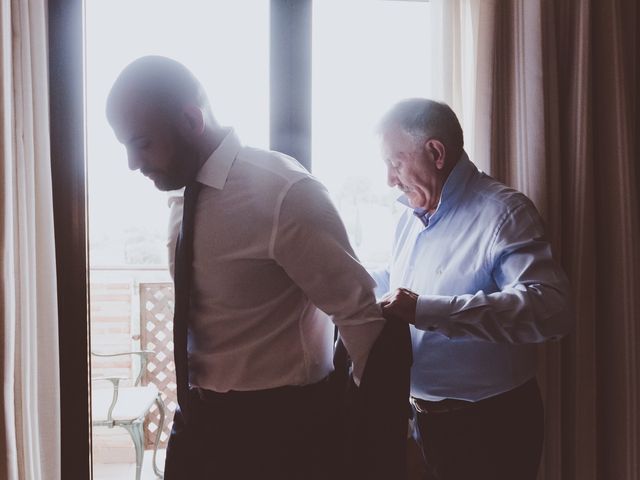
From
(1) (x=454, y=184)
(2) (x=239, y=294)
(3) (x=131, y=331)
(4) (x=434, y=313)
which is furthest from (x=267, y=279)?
(3) (x=131, y=331)

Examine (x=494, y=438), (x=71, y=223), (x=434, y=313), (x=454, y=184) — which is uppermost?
(x=454, y=184)

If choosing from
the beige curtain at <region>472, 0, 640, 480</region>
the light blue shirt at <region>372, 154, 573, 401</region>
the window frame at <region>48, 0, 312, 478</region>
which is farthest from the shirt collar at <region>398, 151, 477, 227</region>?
the window frame at <region>48, 0, 312, 478</region>

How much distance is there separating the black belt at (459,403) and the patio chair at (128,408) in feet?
4.61

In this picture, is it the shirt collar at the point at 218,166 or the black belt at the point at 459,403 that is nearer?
the shirt collar at the point at 218,166

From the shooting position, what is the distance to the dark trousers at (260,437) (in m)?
0.97

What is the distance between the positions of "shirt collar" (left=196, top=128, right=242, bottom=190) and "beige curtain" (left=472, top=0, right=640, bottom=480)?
0.81 m

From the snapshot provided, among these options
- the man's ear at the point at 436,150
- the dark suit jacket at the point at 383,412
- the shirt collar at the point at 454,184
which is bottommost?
the dark suit jacket at the point at 383,412

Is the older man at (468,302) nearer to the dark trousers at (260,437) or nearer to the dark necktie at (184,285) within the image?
the dark trousers at (260,437)

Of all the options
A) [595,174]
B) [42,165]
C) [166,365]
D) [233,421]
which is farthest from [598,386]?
[166,365]

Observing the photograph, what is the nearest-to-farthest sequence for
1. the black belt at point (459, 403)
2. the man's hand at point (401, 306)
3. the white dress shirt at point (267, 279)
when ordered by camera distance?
1. the white dress shirt at point (267, 279)
2. the man's hand at point (401, 306)
3. the black belt at point (459, 403)

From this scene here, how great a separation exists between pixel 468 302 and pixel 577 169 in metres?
0.66

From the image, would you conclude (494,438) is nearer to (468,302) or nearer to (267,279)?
(468,302)

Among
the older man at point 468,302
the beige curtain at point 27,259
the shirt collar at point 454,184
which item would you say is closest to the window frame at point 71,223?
the beige curtain at point 27,259

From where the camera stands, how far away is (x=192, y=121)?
3.14ft
